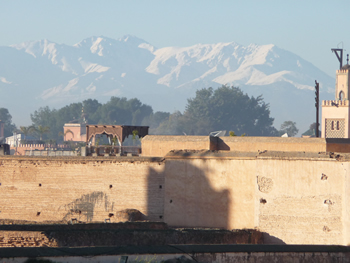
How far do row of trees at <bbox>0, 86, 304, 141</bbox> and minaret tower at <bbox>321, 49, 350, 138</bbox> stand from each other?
66.5m

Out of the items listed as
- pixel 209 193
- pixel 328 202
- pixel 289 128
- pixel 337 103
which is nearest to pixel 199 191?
pixel 209 193

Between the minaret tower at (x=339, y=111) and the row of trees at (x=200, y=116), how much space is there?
218 ft

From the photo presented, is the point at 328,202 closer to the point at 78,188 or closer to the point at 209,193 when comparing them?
the point at 209,193

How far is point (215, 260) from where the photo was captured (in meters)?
17.4

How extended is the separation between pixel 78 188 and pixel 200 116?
11972 centimetres

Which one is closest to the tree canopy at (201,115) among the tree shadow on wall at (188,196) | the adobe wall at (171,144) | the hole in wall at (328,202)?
the adobe wall at (171,144)

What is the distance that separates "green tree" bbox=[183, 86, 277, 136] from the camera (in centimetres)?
14338

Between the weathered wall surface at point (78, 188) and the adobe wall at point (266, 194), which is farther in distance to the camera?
the weathered wall surface at point (78, 188)

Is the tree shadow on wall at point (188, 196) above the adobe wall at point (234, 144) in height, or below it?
below

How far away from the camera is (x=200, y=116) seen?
14762cm

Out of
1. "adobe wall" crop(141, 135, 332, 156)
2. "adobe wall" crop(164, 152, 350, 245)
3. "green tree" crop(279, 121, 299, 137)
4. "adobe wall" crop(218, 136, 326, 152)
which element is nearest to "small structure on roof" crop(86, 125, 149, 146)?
"adobe wall" crop(141, 135, 332, 156)

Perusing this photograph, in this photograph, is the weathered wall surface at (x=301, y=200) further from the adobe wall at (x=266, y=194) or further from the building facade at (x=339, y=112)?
the building facade at (x=339, y=112)

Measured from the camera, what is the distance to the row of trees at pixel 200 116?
14388 cm

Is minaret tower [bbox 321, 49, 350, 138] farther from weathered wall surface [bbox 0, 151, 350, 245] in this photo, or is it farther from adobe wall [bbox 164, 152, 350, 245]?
adobe wall [bbox 164, 152, 350, 245]
